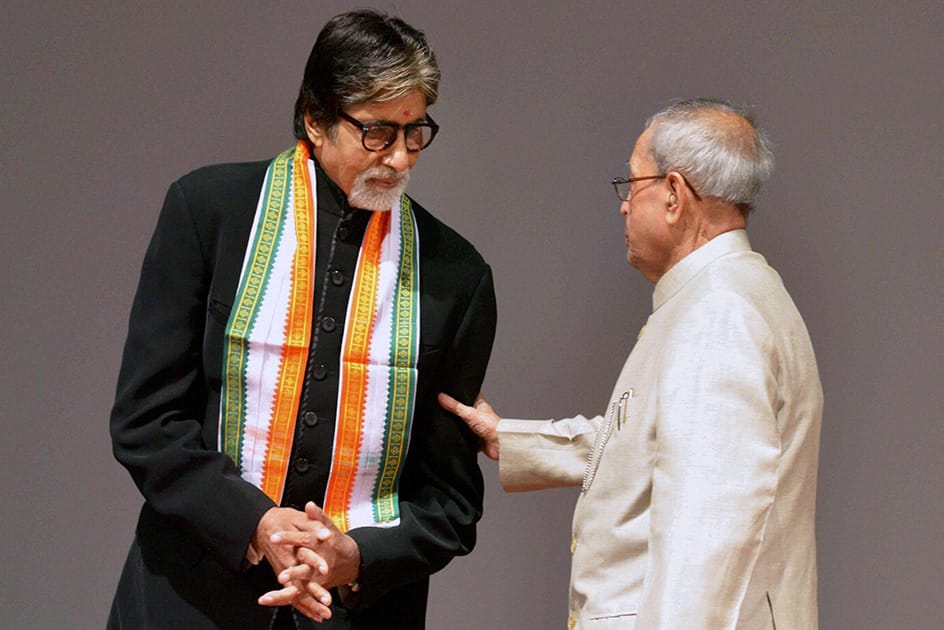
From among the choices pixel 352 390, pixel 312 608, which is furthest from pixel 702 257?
pixel 312 608

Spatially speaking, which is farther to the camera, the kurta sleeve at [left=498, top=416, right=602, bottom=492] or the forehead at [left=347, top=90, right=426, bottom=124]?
the kurta sleeve at [left=498, top=416, right=602, bottom=492]

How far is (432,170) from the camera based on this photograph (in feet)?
12.4

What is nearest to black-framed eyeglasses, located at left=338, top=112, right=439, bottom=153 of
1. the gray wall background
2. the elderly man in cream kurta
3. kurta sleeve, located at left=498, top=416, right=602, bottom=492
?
the elderly man in cream kurta

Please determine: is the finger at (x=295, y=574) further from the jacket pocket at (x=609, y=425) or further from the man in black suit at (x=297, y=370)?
the jacket pocket at (x=609, y=425)

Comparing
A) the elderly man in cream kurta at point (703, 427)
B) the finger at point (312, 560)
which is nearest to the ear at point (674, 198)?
the elderly man in cream kurta at point (703, 427)

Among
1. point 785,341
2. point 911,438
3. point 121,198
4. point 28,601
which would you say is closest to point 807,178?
point 911,438

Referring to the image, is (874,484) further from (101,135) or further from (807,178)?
(101,135)

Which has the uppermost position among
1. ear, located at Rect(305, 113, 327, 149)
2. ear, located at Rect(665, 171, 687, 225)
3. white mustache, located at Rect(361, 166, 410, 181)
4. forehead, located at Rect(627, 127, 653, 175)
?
ear, located at Rect(305, 113, 327, 149)

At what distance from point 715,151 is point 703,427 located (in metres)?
0.59

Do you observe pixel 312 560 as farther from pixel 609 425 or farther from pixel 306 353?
pixel 609 425

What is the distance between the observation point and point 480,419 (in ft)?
9.93

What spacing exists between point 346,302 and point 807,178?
1452mm

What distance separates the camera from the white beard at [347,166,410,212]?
277cm

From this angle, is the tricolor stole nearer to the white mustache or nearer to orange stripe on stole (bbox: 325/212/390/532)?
orange stripe on stole (bbox: 325/212/390/532)
